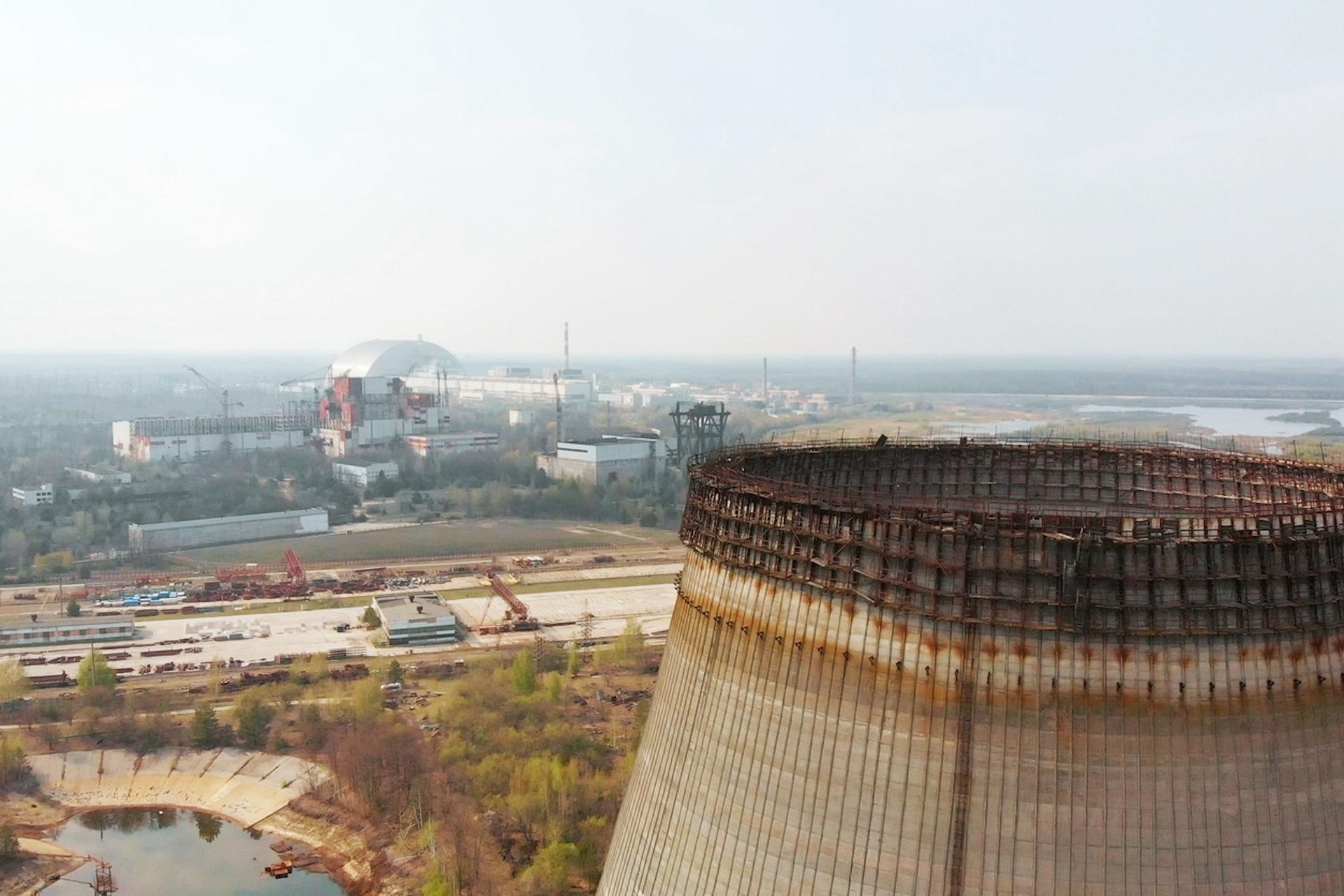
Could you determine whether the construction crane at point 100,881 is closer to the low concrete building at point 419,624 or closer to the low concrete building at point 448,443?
the low concrete building at point 419,624

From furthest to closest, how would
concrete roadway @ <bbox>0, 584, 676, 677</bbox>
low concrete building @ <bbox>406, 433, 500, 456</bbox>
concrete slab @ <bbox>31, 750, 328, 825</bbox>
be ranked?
low concrete building @ <bbox>406, 433, 500, 456</bbox>, concrete roadway @ <bbox>0, 584, 676, 677</bbox>, concrete slab @ <bbox>31, 750, 328, 825</bbox>

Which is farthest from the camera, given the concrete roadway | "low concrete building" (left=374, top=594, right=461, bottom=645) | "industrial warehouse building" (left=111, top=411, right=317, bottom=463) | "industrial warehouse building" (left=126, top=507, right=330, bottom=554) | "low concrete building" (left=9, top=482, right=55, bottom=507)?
"industrial warehouse building" (left=111, top=411, right=317, bottom=463)

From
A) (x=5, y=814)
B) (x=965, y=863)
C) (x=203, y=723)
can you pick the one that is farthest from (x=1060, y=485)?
(x=5, y=814)

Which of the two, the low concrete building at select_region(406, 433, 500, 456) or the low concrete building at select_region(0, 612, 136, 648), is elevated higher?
the low concrete building at select_region(406, 433, 500, 456)

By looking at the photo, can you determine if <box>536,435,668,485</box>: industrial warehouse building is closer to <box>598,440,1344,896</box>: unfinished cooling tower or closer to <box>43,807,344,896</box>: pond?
<box>43,807,344,896</box>: pond

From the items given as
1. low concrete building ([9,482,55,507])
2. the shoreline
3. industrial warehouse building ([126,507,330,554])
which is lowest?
the shoreline

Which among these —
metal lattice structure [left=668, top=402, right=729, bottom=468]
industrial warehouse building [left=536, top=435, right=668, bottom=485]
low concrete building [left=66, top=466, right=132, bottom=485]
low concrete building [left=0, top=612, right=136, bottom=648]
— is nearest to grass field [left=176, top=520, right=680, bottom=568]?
metal lattice structure [left=668, top=402, right=729, bottom=468]

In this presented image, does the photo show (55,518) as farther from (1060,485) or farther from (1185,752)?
(1185,752)
